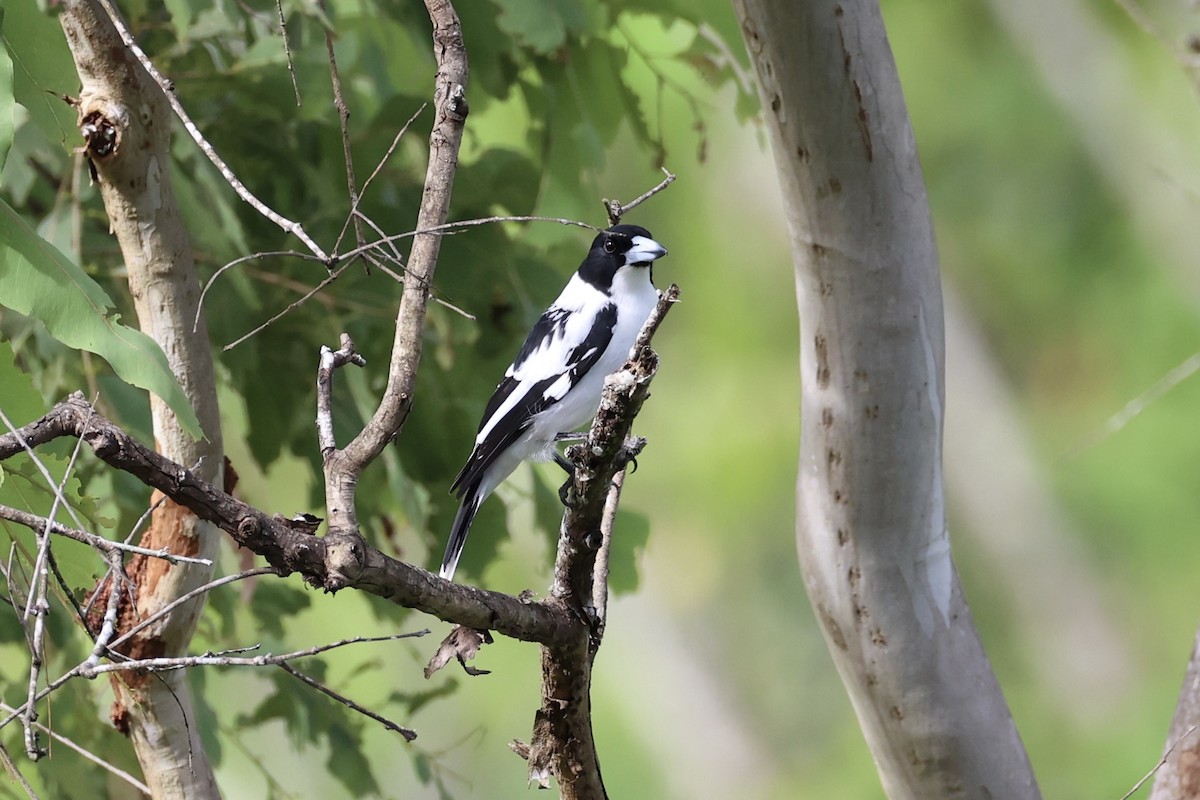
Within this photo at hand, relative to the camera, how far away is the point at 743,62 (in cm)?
257

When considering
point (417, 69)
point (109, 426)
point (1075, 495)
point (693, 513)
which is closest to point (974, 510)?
point (1075, 495)

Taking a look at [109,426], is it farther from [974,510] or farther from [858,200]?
[974,510]

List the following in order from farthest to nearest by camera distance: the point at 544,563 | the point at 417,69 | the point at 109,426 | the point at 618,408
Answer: the point at 417,69
the point at 544,563
the point at 618,408
the point at 109,426

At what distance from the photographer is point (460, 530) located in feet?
8.14

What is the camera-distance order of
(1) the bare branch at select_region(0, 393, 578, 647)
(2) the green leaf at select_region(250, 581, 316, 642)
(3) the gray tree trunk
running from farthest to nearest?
(2) the green leaf at select_region(250, 581, 316, 642), (3) the gray tree trunk, (1) the bare branch at select_region(0, 393, 578, 647)

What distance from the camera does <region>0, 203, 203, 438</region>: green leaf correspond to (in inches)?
53.2

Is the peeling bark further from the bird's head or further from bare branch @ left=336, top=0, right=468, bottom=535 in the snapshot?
the bird's head

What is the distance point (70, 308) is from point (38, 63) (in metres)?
0.46

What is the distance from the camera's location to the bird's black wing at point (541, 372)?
2.46 metres

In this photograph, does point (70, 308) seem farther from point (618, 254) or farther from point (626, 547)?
point (618, 254)

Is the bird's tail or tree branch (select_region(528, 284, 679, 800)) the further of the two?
the bird's tail

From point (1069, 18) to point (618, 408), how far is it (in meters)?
8.69

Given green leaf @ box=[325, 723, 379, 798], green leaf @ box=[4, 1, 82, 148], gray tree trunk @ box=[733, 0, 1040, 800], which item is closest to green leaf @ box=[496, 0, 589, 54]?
gray tree trunk @ box=[733, 0, 1040, 800]

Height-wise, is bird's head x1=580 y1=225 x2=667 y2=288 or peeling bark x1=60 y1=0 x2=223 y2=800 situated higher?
bird's head x1=580 y1=225 x2=667 y2=288
